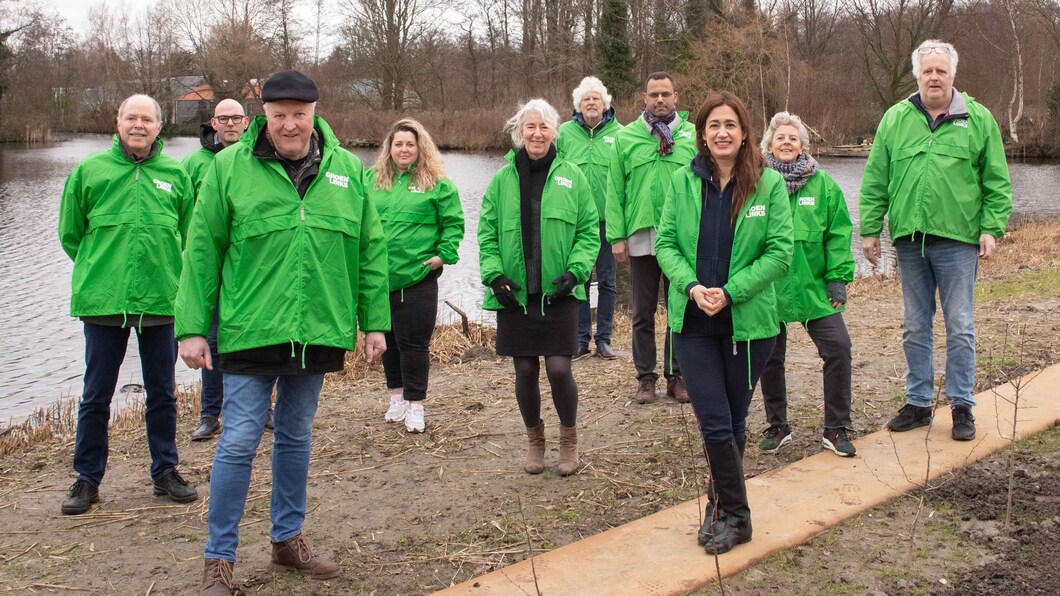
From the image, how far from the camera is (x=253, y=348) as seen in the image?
348cm

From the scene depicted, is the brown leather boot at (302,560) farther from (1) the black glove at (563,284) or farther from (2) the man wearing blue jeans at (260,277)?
(1) the black glove at (563,284)

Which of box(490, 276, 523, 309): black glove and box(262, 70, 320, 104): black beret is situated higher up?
box(262, 70, 320, 104): black beret

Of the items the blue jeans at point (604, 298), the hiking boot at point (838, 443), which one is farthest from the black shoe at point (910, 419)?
the blue jeans at point (604, 298)

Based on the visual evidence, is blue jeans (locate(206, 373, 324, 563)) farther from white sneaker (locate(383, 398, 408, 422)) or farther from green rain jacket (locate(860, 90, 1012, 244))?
green rain jacket (locate(860, 90, 1012, 244))

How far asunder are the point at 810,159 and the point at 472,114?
131 ft

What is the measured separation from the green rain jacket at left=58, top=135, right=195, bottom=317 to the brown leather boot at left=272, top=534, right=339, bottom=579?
1.53 metres

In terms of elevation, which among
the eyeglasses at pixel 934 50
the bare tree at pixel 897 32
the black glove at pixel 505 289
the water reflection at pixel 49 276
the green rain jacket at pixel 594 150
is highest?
the bare tree at pixel 897 32

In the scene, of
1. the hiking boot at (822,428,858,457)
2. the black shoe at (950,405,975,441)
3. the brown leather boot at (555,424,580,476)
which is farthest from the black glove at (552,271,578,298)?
the black shoe at (950,405,975,441)

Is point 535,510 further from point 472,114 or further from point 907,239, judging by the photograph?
point 472,114

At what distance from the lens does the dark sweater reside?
149 inches

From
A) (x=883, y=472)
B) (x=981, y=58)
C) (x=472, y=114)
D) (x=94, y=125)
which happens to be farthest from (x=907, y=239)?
(x=94, y=125)

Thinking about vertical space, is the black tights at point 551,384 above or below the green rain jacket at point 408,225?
below

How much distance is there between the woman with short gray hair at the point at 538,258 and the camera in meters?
4.84

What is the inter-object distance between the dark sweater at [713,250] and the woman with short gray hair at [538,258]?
1076mm
